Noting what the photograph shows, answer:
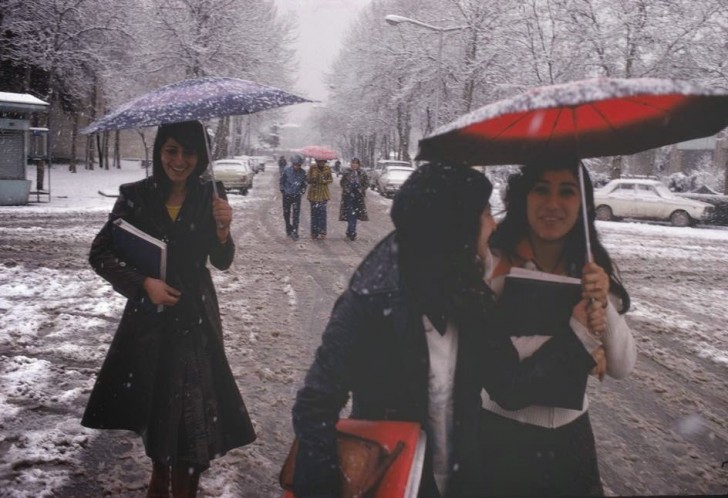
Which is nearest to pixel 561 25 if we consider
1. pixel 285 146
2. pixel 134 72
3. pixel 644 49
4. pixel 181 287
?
pixel 644 49

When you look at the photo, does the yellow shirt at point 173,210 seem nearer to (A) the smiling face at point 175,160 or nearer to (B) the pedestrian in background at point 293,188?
(A) the smiling face at point 175,160

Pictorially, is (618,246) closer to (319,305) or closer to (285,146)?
(319,305)

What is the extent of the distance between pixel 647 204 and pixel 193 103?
2232 centimetres

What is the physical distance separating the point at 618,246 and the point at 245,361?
12576 mm

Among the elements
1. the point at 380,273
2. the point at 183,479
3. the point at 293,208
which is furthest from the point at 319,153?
→ the point at 380,273

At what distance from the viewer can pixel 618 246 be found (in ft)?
52.0

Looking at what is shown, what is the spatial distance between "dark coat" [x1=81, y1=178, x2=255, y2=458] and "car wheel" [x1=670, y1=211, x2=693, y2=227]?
2248 centimetres

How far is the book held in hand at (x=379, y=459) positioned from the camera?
161cm

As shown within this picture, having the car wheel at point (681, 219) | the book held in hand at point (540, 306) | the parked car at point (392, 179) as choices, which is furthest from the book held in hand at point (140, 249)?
the parked car at point (392, 179)

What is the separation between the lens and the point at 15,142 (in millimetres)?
18344

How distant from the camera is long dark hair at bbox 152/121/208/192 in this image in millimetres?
2963

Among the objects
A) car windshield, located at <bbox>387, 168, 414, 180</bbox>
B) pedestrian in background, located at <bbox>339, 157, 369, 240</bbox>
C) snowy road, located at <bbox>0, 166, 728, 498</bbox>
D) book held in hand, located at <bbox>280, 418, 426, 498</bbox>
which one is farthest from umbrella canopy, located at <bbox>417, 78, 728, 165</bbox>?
car windshield, located at <bbox>387, 168, 414, 180</bbox>

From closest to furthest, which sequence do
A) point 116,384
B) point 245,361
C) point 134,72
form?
point 116,384, point 245,361, point 134,72

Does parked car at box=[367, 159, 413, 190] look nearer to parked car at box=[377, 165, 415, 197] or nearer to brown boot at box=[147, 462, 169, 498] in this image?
parked car at box=[377, 165, 415, 197]
